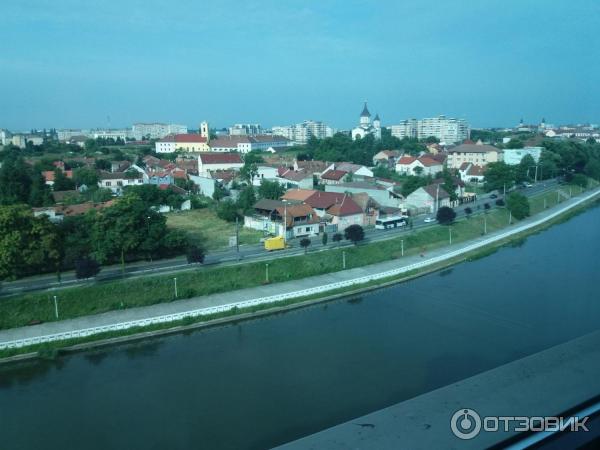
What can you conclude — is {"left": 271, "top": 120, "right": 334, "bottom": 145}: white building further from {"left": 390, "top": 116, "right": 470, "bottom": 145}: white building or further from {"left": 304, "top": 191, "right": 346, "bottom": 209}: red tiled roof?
{"left": 304, "top": 191, "right": 346, "bottom": 209}: red tiled roof

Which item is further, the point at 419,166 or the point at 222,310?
the point at 419,166

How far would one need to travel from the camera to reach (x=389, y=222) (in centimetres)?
724

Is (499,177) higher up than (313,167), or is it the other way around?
(313,167)

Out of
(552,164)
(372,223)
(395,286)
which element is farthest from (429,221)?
(552,164)

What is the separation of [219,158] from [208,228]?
242 inches

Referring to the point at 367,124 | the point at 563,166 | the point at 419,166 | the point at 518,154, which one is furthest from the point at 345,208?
the point at 367,124

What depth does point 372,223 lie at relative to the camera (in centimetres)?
739

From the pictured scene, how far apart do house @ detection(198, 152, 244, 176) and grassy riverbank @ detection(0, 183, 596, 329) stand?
272 inches

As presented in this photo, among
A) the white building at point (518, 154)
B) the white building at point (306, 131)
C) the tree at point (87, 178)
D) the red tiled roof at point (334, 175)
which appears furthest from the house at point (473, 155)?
the white building at point (306, 131)

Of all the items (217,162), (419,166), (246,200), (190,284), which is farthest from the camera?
(217,162)

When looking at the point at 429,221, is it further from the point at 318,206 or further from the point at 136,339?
the point at 136,339

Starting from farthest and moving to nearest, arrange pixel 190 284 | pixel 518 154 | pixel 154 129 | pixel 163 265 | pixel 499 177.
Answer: pixel 154 129 < pixel 518 154 < pixel 499 177 < pixel 163 265 < pixel 190 284

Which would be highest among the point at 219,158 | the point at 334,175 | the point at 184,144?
the point at 184,144
